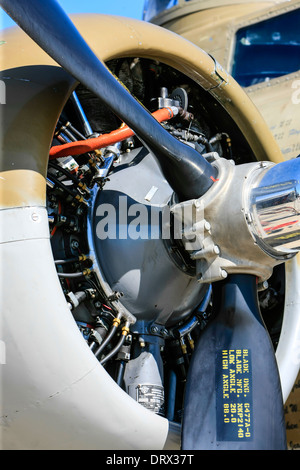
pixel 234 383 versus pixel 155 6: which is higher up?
pixel 155 6

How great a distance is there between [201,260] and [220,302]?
22cm

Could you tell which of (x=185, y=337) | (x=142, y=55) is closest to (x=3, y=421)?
(x=185, y=337)

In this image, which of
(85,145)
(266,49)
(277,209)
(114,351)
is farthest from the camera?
(266,49)

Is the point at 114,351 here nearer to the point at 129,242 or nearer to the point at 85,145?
the point at 129,242

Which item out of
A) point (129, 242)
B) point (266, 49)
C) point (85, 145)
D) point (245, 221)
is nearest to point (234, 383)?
point (245, 221)

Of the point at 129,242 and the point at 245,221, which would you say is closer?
the point at 245,221

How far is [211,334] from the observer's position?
314 centimetres

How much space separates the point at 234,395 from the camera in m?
2.96

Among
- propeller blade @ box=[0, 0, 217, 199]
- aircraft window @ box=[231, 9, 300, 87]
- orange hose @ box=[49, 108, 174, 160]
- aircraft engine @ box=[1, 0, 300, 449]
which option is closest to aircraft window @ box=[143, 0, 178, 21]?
aircraft window @ box=[231, 9, 300, 87]

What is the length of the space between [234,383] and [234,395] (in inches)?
2.1

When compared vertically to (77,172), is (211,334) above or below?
below
